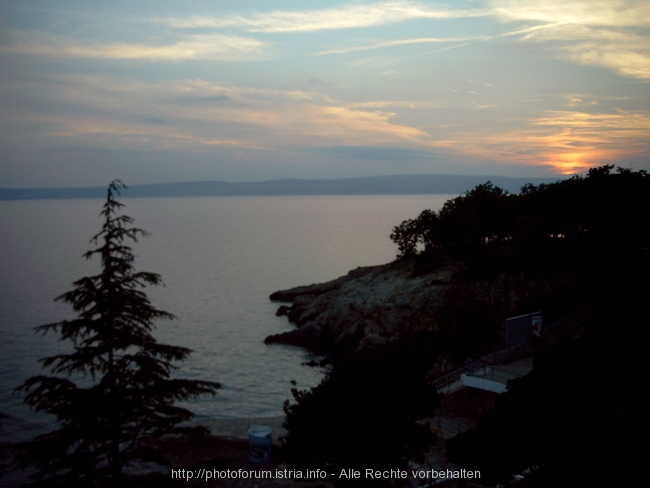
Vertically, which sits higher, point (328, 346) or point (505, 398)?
point (505, 398)

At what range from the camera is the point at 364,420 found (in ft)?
51.2

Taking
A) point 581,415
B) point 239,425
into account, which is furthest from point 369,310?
point 581,415

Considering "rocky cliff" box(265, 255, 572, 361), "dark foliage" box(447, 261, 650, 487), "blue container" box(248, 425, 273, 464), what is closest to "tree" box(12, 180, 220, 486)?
"dark foliage" box(447, 261, 650, 487)

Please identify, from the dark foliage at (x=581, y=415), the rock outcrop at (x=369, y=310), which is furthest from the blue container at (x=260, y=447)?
the rock outcrop at (x=369, y=310)

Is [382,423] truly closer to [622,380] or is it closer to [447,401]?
[622,380]

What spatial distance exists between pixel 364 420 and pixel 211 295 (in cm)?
5542

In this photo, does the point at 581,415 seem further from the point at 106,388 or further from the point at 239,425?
the point at 239,425

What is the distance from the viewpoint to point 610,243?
3141cm

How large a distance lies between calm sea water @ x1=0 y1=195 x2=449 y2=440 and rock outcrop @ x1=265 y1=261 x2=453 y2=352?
2.31 metres

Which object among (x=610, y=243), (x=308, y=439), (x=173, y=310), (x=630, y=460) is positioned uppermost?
(x=610, y=243)

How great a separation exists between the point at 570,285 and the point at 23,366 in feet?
119

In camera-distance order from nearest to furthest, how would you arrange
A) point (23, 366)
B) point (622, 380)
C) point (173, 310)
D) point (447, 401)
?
point (622, 380), point (447, 401), point (23, 366), point (173, 310)

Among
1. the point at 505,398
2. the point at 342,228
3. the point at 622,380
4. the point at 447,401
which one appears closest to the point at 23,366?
the point at 447,401

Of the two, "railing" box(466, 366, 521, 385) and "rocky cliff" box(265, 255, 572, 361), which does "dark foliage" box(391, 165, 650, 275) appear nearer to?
"rocky cliff" box(265, 255, 572, 361)
